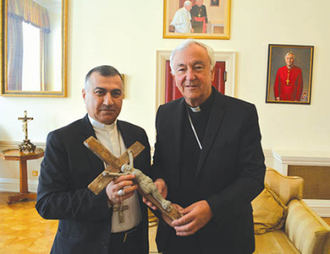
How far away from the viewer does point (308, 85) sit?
4410mm

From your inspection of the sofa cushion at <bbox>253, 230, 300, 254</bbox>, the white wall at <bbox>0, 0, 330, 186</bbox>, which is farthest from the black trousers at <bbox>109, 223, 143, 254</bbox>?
the white wall at <bbox>0, 0, 330, 186</bbox>

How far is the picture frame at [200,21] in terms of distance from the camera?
14.4ft

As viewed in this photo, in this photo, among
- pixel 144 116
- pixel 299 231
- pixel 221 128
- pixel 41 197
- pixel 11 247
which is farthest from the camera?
pixel 144 116

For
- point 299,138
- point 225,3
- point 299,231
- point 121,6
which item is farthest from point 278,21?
point 299,231

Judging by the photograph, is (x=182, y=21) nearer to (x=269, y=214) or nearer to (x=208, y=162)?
(x=269, y=214)

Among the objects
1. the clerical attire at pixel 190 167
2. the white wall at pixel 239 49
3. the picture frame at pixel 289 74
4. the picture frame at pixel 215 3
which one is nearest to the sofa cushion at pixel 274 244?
the clerical attire at pixel 190 167

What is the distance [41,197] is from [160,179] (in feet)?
2.11

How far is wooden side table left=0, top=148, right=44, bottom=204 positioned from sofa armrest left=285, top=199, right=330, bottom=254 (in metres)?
3.86

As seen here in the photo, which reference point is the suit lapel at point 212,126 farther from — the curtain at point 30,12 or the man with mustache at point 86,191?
the curtain at point 30,12

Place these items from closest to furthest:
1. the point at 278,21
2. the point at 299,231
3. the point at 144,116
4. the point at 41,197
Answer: the point at 41,197, the point at 299,231, the point at 278,21, the point at 144,116

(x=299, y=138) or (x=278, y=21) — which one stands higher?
(x=278, y=21)

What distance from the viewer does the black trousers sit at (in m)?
1.43

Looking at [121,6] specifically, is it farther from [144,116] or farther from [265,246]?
[265,246]

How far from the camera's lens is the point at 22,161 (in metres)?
4.38
